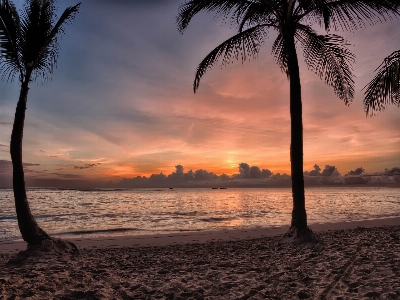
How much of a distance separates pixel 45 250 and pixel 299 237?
258 inches

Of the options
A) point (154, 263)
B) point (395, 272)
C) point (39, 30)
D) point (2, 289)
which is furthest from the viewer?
point (39, 30)

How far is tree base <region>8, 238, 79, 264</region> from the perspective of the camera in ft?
24.4

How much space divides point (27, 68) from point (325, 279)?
8.23m

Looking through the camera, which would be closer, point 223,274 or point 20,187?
point 223,274

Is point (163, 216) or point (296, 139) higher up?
point (296, 139)

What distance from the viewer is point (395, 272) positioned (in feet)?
19.2

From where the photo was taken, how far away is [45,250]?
774cm

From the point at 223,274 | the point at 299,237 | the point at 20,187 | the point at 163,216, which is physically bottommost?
the point at 163,216

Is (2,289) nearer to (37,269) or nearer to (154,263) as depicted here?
(37,269)

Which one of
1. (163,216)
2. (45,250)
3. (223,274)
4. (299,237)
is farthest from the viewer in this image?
(163,216)

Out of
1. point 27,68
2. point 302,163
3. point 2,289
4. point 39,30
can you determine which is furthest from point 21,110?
point 302,163

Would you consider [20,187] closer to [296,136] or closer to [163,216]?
[296,136]

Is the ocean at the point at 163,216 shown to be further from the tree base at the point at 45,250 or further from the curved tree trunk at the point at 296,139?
the curved tree trunk at the point at 296,139

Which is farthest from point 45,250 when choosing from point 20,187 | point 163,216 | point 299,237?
point 163,216
